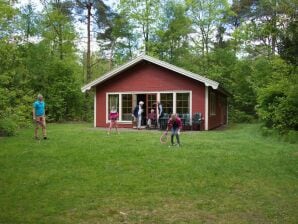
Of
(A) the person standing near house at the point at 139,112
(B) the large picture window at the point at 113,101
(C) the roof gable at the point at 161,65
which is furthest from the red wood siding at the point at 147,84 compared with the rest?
(A) the person standing near house at the point at 139,112

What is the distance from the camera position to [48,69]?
27.9m

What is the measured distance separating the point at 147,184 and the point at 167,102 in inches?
524

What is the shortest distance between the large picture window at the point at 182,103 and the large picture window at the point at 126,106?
2.80 metres

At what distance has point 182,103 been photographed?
65.6 feet

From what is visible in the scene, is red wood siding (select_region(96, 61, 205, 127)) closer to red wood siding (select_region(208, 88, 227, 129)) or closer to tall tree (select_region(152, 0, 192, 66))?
red wood siding (select_region(208, 88, 227, 129))

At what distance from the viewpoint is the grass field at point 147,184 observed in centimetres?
547

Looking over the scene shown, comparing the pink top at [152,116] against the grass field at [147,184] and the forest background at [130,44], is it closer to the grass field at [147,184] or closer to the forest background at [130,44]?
the forest background at [130,44]

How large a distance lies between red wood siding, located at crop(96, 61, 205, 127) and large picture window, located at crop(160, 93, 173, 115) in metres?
0.33

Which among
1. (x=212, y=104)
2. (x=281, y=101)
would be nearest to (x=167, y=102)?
(x=212, y=104)

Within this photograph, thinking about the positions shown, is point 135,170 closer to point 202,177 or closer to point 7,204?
point 202,177

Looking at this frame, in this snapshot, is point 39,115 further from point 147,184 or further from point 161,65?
point 161,65

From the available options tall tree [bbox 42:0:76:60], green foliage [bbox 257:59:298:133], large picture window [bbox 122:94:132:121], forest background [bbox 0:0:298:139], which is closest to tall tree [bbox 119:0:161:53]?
forest background [bbox 0:0:298:139]

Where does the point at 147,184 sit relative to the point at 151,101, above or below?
below

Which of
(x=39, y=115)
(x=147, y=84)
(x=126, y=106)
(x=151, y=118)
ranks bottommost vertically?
(x=151, y=118)
